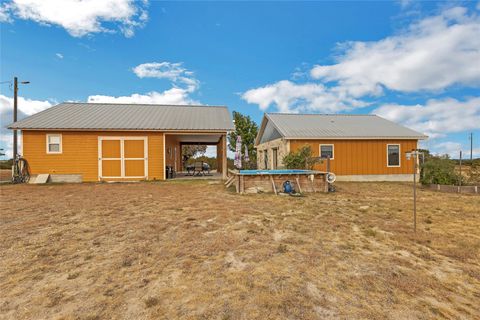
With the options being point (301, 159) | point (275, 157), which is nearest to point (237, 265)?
point (301, 159)

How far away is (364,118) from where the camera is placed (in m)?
19.4

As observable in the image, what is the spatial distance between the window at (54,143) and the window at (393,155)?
19961 millimetres

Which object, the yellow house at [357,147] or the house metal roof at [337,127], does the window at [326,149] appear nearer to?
the yellow house at [357,147]

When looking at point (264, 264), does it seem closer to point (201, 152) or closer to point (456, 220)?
point (456, 220)

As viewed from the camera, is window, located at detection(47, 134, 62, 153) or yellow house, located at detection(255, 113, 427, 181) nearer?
window, located at detection(47, 134, 62, 153)

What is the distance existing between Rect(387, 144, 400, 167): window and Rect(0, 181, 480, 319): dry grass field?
10.1 metres

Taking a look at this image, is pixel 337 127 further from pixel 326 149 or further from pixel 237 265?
pixel 237 265

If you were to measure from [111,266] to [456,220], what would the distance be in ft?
24.3

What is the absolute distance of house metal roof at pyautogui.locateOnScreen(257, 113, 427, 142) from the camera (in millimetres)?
15133

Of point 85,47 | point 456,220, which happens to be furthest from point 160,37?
point 456,220

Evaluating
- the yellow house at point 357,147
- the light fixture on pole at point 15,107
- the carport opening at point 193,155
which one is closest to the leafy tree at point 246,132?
the carport opening at point 193,155

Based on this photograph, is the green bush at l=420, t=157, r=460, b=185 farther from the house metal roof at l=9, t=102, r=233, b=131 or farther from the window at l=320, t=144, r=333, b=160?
the house metal roof at l=9, t=102, r=233, b=131

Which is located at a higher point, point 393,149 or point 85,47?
point 85,47

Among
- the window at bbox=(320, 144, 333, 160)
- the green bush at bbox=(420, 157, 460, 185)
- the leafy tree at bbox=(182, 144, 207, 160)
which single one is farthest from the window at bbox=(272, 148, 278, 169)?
the leafy tree at bbox=(182, 144, 207, 160)
